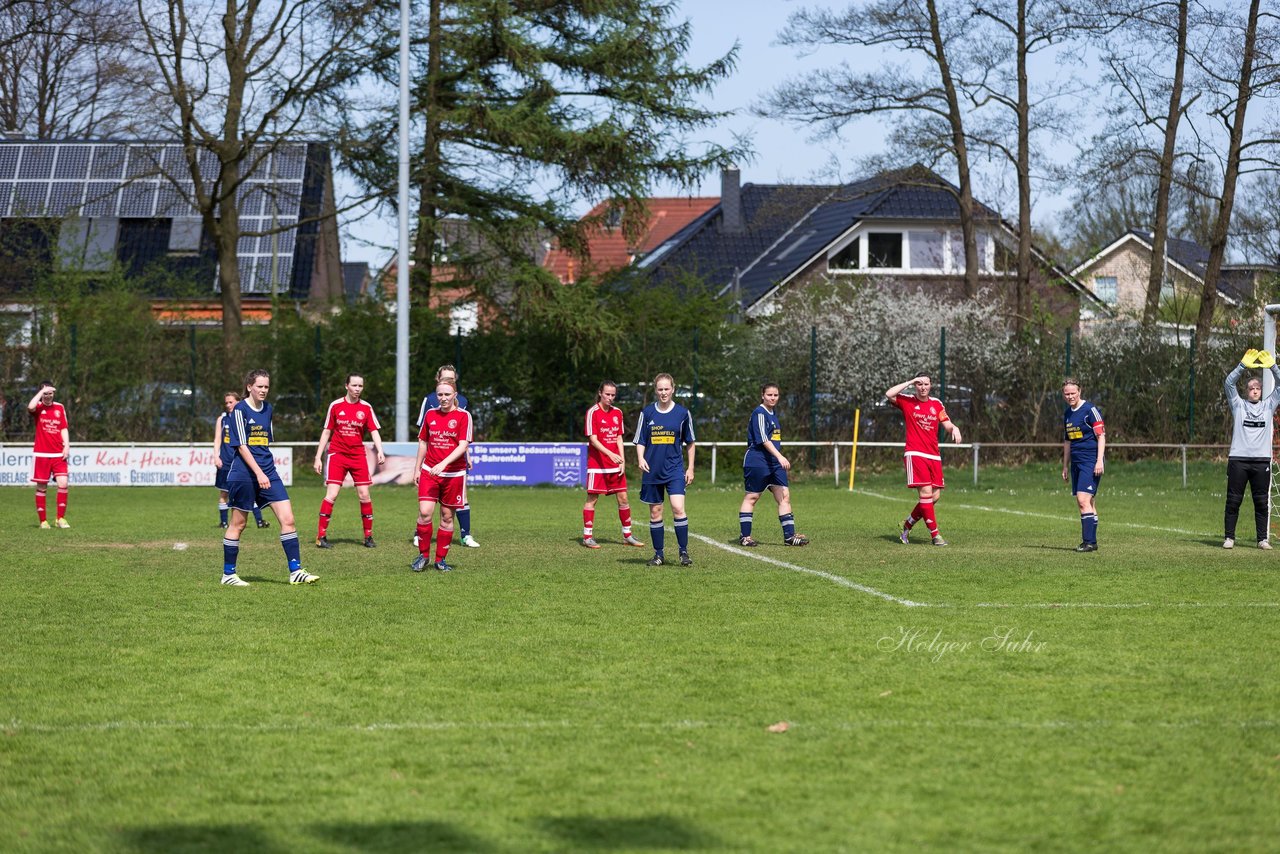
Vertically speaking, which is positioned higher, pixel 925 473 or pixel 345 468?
pixel 925 473

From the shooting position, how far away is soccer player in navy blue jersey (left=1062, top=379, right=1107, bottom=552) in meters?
14.8

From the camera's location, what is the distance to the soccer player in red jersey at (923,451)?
1562 centimetres

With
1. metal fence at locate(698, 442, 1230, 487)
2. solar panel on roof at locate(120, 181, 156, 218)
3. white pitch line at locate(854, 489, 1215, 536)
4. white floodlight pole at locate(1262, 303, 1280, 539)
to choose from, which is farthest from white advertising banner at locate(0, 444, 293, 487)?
solar panel on roof at locate(120, 181, 156, 218)

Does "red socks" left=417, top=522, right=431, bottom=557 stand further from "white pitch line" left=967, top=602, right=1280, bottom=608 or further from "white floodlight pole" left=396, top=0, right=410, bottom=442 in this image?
"white floodlight pole" left=396, top=0, right=410, bottom=442

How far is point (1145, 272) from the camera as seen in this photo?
6047cm

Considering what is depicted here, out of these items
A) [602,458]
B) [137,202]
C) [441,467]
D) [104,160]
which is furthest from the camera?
[137,202]

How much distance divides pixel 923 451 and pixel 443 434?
5496 millimetres

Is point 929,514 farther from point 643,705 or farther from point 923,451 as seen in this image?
point 643,705

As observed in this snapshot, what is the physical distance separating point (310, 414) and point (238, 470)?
17961mm

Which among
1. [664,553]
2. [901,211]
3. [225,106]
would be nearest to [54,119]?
[225,106]

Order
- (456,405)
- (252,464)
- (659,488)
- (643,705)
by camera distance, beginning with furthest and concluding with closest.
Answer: (659,488)
(456,405)
(252,464)
(643,705)

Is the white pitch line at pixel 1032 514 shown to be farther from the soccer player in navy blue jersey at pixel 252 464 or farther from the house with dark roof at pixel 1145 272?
the house with dark roof at pixel 1145 272

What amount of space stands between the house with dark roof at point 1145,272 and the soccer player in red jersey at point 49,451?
26613mm

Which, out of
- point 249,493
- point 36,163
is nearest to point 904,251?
point 36,163
